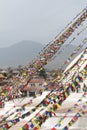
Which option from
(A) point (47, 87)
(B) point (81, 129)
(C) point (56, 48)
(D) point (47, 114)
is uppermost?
(C) point (56, 48)

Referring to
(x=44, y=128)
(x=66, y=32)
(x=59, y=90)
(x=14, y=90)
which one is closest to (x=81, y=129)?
(x=44, y=128)

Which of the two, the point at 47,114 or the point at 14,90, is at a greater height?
the point at 14,90

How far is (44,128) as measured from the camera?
40.1 feet

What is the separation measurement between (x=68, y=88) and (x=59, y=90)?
1.81 feet

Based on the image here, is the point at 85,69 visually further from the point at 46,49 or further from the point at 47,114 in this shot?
the point at 46,49

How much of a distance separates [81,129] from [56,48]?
4234 millimetres

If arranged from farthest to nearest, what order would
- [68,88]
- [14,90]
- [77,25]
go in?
[14,90], [77,25], [68,88]

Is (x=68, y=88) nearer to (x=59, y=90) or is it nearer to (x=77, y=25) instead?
(x=59, y=90)

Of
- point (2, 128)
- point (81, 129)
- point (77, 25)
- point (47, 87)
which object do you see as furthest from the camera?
point (81, 129)

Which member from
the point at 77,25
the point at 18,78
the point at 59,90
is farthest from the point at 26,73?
the point at 59,90

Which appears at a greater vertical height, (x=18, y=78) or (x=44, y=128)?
(x=18, y=78)

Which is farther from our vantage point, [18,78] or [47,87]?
[18,78]

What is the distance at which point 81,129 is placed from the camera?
12.0 metres

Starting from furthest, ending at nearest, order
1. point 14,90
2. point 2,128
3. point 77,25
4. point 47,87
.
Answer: point 14,90 < point 77,25 < point 47,87 < point 2,128
